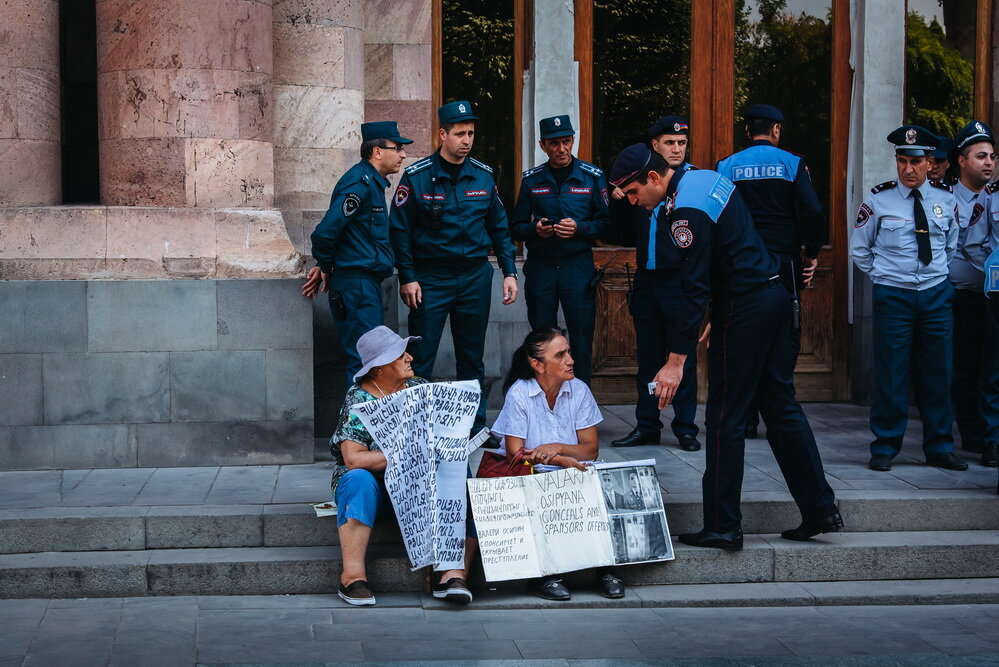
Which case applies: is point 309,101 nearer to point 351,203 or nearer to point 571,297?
point 351,203

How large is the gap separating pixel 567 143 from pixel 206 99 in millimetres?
2219

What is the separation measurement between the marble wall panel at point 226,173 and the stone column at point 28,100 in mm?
904

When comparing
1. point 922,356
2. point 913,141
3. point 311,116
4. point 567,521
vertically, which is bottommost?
point 567,521

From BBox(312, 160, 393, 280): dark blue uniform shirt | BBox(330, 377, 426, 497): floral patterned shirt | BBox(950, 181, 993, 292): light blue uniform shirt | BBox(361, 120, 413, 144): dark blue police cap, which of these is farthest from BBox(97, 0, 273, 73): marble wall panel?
BBox(950, 181, 993, 292): light blue uniform shirt

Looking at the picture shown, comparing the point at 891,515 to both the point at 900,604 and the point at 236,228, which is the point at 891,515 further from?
the point at 236,228

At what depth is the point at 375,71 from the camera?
957 cm

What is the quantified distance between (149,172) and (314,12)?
69.2 inches

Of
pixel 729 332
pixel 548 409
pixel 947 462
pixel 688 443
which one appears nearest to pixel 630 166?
pixel 729 332

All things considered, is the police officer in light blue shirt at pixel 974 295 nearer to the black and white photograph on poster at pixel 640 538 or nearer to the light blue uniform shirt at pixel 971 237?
the light blue uniform shirt at pixel 971 237

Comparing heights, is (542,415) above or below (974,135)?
below

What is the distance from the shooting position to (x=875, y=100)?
9.91 metres

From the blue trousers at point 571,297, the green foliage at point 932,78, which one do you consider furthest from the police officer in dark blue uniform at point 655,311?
the green foliage at point 932,78

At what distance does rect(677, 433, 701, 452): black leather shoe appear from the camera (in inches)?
318

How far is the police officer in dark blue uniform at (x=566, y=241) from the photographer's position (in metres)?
8.30
